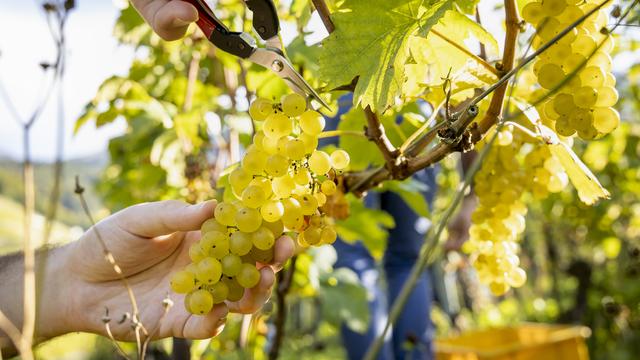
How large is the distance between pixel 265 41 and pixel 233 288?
305 mm

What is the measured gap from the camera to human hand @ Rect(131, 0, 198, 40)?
69 cm

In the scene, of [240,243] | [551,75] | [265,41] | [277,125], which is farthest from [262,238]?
[551,75]

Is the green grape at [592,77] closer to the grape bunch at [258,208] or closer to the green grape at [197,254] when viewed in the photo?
the grape bunch at [258,208]

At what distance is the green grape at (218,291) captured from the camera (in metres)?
0.70

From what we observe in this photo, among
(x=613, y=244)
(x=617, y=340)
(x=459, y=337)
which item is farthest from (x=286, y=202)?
(x=617, y=340)

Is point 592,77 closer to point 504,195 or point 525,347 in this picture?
point 504,195

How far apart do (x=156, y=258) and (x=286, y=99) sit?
38 centimetres

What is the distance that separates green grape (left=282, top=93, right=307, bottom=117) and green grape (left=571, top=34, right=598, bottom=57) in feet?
1.11

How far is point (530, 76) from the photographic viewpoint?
38.5 inches

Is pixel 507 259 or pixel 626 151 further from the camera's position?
pixel 626 151

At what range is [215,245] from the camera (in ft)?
2.29

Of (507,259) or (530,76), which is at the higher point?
(530,76)

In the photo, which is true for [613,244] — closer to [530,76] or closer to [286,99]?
[530,76]

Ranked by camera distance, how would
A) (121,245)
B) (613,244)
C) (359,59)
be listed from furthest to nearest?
1. (613,244)
2. (121,245)
3. (359,59)
